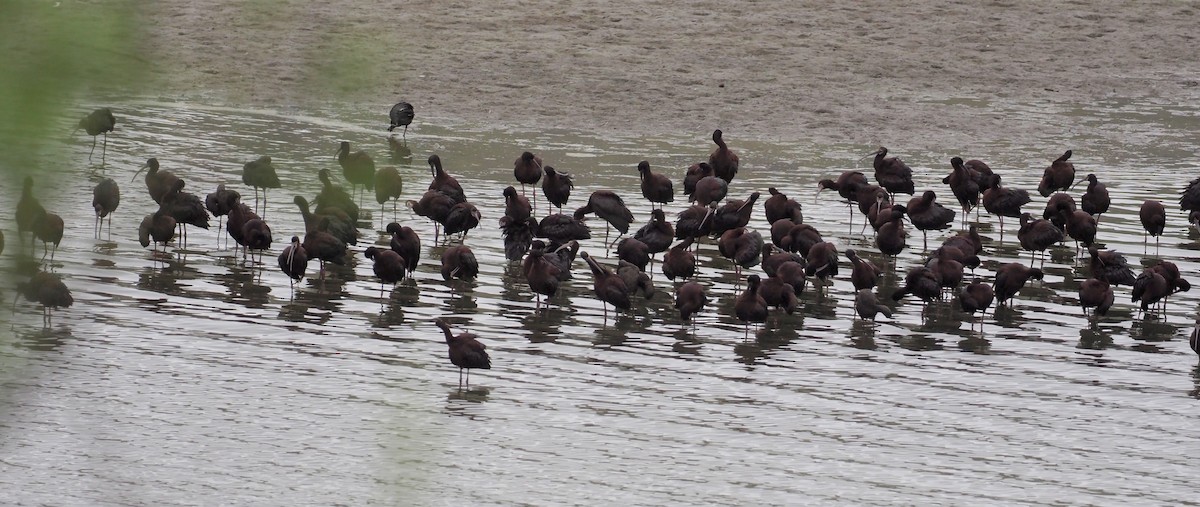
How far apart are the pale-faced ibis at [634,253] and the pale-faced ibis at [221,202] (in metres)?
3.44

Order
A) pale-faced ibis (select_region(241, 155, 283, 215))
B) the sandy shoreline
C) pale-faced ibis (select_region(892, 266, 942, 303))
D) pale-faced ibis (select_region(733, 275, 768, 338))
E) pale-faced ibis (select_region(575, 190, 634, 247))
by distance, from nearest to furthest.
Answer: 1. pale-faced ibis (select_region(241, 155, 283, 215))
2. pale-faced ibis (select_region(733, 275, 768, 338))
3. pale-faced ibis (select_region(892, 266, 942, 303))
4. pale-faced ibis (select_region(575, 190, 634, 247))
5. the sandy shoreline

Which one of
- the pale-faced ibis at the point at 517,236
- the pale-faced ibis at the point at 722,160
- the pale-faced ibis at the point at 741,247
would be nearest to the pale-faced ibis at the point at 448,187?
the pale-faced ibis at the point at 517,236

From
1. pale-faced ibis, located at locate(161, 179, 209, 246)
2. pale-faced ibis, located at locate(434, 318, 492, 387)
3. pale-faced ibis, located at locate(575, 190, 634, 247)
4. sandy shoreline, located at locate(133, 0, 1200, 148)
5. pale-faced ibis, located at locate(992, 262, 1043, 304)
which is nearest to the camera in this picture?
pale-faced ibis, located at locate(434, 318, 492, 387)

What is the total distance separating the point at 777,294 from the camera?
38.6 ft

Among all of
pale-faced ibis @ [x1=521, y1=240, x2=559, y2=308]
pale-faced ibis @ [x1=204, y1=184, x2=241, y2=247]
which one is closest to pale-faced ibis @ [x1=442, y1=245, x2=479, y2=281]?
pale-faced ibis @ [x1=521, y1=240, x2=559, y2=308]

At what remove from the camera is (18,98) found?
1.58 metres

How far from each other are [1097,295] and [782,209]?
11.8ft

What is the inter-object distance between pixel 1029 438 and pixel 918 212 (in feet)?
19.0

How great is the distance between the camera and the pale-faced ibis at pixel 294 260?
12234 millimetres

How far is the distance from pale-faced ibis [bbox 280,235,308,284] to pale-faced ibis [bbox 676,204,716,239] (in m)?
3.68

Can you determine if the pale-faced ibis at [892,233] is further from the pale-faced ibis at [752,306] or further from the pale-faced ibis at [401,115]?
the pale-faced ibis at [401,115]

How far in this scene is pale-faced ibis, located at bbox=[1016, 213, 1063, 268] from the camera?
46.2 ft

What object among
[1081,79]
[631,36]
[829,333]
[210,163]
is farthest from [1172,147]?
[210,163]

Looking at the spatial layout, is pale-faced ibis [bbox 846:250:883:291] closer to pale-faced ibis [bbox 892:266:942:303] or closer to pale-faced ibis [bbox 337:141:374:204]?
pale-faced ibis [bbox 892:266:942:303]
